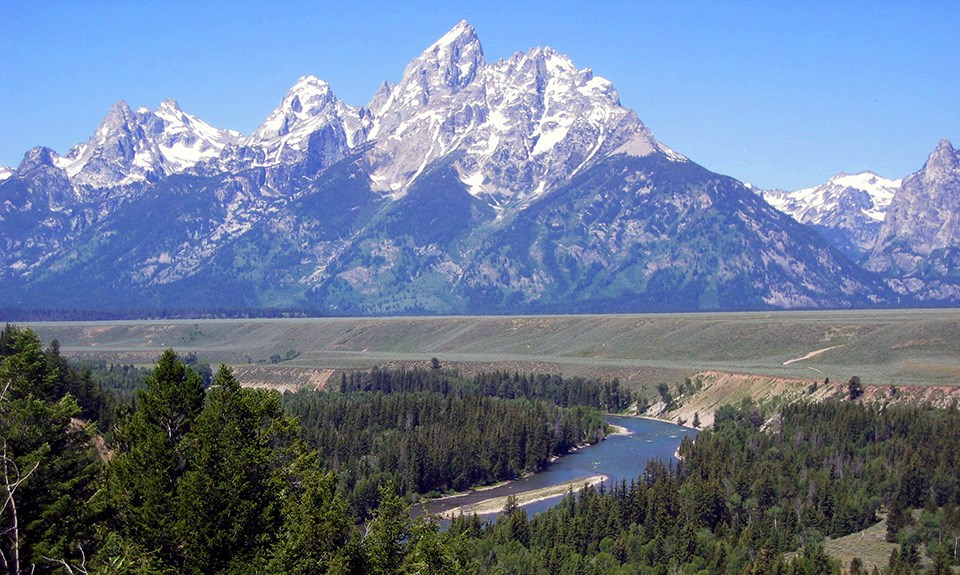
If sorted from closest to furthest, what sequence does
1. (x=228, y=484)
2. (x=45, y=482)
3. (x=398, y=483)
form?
(x=45, y=482) → (x=228, y=484) → (x=398, y=483)

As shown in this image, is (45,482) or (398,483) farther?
(398,483)

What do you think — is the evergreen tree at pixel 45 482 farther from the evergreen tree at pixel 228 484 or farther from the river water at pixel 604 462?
the river water at pixel 604 462

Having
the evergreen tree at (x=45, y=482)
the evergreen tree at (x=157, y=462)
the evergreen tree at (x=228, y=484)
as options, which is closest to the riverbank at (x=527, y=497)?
the evergreen tree at (x=157, y=462)

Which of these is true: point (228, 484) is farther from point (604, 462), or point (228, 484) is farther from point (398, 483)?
point (604, 462)

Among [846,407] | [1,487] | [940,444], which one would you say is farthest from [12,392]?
[846,407]

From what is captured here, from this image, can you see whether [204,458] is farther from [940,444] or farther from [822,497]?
[940,444]

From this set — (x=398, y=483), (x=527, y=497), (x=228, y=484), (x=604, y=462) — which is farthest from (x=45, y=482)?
(x=604, y=462)

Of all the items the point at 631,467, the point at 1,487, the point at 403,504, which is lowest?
the point at 631,467

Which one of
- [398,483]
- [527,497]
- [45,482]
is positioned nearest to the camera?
[45,482]
